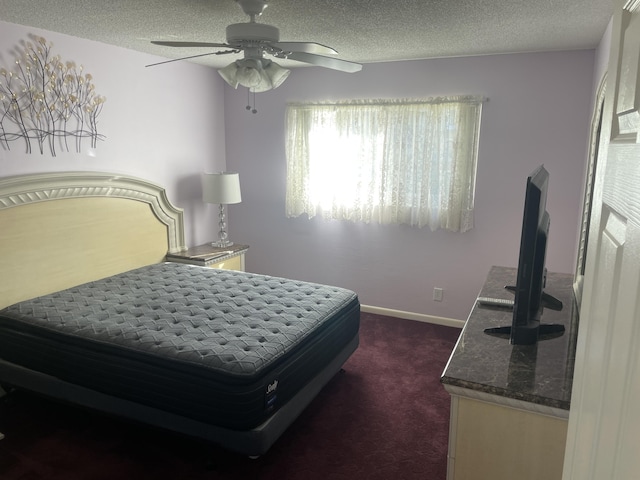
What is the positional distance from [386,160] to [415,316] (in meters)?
1.52

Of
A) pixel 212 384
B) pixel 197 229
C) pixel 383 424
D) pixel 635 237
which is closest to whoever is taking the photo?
pixel 635 237

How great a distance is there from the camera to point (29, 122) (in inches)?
121

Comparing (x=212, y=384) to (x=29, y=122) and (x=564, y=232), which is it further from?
(x=564, y=232)

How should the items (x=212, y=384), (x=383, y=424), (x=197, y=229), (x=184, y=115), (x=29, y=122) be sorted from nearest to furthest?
(x=212, y=384)
(x=383, y=424)
(x=29, y=122)
(x=184, y=115)
(x=197, y=229)

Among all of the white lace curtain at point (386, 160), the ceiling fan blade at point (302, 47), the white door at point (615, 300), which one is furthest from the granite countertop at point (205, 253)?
the white door at point (615, 300)

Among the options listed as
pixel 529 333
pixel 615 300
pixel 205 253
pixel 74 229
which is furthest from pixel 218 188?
pixel 615 300

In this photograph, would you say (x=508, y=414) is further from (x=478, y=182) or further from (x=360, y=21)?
(x=478, y=182)

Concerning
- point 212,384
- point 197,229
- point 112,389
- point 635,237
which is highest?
point 635,237

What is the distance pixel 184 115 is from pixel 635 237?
14.3 ft

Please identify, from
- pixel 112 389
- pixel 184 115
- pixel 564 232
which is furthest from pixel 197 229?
pixel 564 232

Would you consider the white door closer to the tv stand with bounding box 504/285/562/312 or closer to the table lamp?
the tv stand with bounding box 504/285/562/312

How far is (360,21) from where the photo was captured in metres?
2.71

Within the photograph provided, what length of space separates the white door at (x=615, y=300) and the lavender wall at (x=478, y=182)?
10.2ft

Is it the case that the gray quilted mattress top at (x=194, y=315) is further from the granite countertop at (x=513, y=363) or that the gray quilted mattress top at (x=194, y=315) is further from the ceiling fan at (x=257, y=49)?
the ceiling fan at (x=257, y=49)
